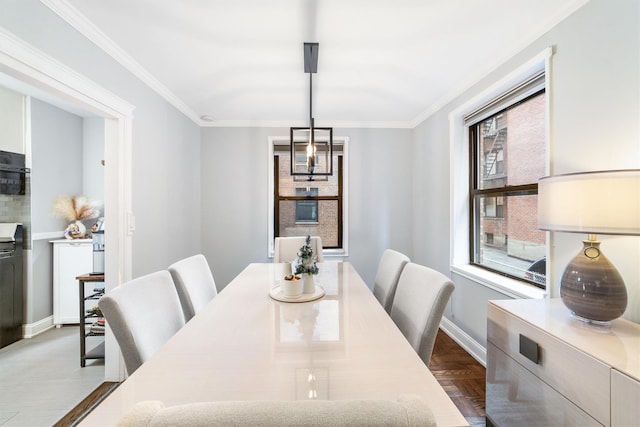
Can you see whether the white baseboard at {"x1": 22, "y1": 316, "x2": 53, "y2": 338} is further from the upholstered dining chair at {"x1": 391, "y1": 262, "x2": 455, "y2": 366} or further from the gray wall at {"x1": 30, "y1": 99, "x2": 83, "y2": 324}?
the upholstered dining chair at {"x1": 391, "y1": 262, "x2": 455, "y2": 366}

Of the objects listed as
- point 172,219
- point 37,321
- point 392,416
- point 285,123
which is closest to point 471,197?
point 285,123

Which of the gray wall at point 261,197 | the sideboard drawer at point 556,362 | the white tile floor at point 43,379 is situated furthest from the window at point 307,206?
the sideboard drawer at point 556,362

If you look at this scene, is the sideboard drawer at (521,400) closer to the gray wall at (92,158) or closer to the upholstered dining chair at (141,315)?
the upholstered dining chair at (141,315)

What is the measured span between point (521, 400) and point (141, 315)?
171 centimetres

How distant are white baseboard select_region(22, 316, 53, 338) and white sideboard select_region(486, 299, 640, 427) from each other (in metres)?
3.96

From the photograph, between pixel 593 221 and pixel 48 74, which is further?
pixel 48 74

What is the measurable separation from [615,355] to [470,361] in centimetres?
158

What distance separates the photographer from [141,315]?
113 centimetres

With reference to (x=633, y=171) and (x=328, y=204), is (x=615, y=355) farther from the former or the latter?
(x=328, y=204)

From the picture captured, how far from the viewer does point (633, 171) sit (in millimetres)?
989

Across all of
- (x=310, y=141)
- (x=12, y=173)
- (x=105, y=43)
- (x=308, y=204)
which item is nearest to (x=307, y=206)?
(x=308, y=204)

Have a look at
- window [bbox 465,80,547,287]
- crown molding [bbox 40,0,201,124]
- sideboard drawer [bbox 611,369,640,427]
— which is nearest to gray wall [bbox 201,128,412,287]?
crown molding [bbox 40,0,201,124]

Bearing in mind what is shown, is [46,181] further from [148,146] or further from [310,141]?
[310,141]

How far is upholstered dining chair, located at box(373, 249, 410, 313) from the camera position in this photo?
1.66 m
